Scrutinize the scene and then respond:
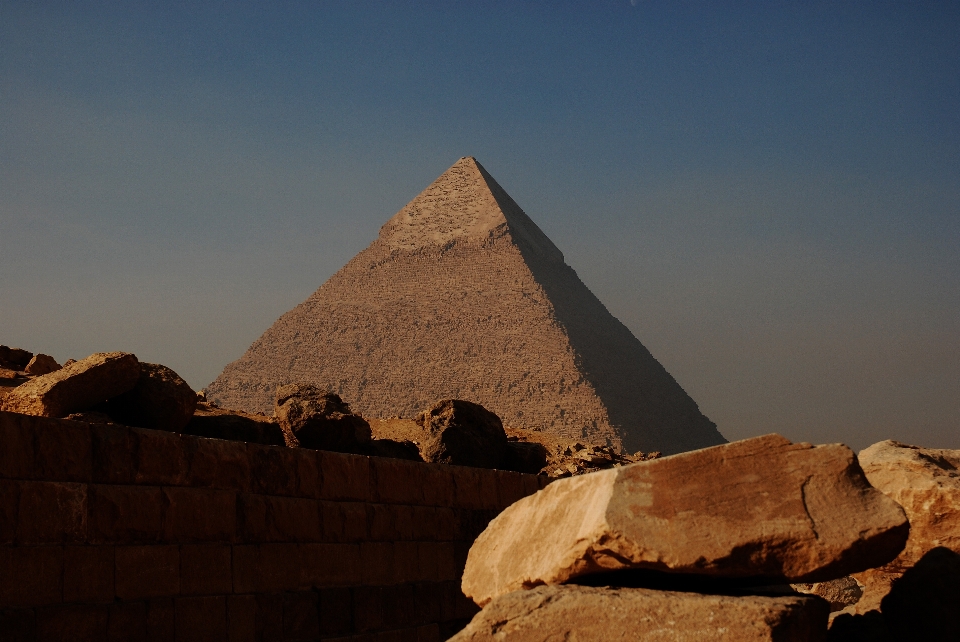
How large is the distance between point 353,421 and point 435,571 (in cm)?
154

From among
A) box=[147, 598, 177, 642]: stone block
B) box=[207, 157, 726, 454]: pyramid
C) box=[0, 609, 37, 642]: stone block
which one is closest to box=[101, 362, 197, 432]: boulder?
box=[147, 598, 177, 642]: stone block

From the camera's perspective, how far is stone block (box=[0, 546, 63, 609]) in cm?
377

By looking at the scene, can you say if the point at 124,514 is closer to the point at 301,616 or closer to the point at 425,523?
the point at 301,616

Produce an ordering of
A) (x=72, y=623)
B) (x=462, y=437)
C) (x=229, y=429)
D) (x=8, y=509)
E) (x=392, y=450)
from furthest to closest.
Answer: (x=462, y=437)
(x=392, y=450)
(x=229, y=429)
(x=72, y=623)
(x=8, y=509)

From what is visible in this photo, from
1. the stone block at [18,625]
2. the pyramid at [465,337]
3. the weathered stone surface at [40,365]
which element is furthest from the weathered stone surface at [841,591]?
the pyramid at [465,337]

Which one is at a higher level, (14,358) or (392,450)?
(14,358)

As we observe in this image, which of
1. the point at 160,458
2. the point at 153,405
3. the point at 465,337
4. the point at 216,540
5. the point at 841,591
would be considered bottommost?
the point at 841,591

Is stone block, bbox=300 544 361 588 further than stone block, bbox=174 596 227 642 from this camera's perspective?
Yes

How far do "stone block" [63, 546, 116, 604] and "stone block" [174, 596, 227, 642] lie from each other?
35 cm

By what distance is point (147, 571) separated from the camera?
4.32 meters

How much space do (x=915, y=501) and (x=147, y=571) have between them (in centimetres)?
279

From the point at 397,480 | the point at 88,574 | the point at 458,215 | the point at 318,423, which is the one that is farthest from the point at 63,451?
the point at 458,215

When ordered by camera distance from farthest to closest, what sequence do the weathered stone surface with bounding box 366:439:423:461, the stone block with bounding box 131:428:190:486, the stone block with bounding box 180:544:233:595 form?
the weathered stone surface with bounding box 366:439:423:461
the stone block with bounding box 180:544:233:595
the stone block with bounding box 131:428:190:486

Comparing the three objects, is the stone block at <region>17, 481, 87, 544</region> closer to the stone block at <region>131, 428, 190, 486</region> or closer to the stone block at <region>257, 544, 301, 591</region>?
the stone block at <region>131, 428, 190, 486</region>
